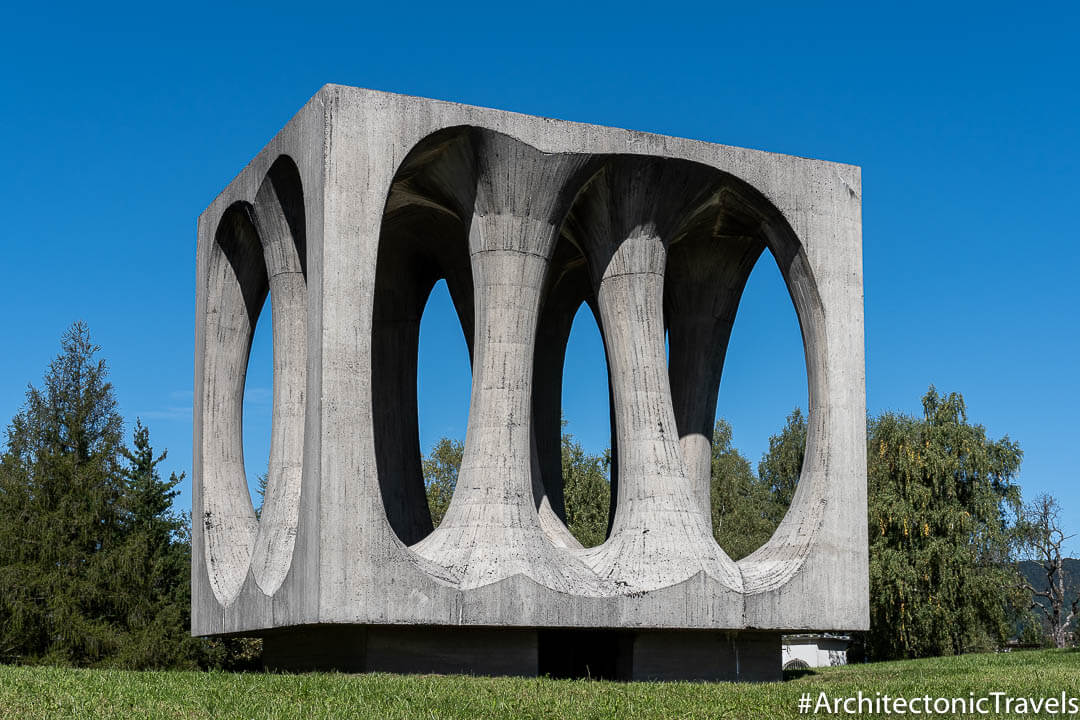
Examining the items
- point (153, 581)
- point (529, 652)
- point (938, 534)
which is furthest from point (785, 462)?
point (529, 652)

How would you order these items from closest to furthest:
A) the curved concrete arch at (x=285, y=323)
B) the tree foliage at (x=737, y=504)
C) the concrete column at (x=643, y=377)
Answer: the concrete column at (x=643, y=377)
the curved concrete arch at (x=285, y=323)
the tree foliage at (x=737, y=504)

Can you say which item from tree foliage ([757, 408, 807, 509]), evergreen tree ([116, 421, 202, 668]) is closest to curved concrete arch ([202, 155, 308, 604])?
evergreen tree ([116, 421, 202, 668])

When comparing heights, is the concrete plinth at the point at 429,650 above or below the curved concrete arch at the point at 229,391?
below

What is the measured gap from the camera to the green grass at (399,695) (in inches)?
458

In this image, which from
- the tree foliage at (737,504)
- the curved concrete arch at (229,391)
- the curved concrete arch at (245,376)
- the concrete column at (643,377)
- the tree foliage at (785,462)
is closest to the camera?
the concrete column at (643,377)

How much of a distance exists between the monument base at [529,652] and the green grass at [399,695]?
4.17 feet

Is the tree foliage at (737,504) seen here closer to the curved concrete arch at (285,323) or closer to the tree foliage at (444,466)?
the tree foliage at (444,466)

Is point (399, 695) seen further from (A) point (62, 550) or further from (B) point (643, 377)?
(A) point (62, 550)

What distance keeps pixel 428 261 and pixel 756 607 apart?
353 inches

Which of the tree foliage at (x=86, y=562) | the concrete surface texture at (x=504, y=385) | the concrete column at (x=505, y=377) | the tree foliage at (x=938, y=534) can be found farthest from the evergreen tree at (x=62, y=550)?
the tree foliage at (x=938, y=534)

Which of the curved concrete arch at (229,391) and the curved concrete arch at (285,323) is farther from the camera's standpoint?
the curved concrete arch at (229,391)

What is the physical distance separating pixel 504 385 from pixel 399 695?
638 centimetres

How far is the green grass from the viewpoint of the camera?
38.2 ft

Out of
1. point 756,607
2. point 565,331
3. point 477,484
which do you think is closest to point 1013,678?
point 756,607
